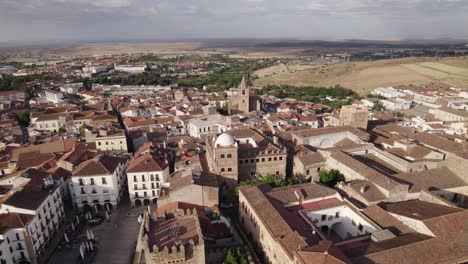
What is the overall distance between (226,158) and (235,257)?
16.5 m

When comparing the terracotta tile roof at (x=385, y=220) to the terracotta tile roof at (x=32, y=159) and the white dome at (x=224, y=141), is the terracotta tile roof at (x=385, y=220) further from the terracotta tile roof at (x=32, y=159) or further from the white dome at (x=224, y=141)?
the terracotta tile roof at (x=32, y=159)

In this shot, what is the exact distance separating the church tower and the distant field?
76.2 meters

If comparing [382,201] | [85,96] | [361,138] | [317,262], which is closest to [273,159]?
[382,201]

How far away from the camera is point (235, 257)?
28.6 m

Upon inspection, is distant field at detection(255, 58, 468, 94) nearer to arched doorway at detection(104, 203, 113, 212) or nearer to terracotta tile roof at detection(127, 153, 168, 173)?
terracotta tile roof at detection(127, 153, 168, 173)

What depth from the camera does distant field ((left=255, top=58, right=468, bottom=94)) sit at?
15212 centimetres

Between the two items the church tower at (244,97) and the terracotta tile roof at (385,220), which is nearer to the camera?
the terracotta tile roof at (385,220)

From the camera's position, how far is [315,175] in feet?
161

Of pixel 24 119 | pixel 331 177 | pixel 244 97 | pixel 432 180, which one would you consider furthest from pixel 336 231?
pixel 24 119

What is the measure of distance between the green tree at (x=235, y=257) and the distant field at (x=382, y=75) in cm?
13161

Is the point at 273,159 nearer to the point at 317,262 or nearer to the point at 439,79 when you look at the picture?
the point at 317,262

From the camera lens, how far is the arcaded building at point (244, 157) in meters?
43.0

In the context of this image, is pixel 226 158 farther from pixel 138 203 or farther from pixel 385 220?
pixel 385 220

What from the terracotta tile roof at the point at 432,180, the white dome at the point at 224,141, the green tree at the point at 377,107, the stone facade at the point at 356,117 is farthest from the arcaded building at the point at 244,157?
the green tree at the point at 377,107
